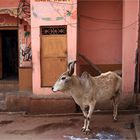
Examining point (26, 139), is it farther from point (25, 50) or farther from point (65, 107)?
point (25, 50)

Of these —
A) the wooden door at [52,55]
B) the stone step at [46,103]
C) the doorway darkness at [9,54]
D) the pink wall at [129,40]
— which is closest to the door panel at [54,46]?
the wooden door at [52,55]

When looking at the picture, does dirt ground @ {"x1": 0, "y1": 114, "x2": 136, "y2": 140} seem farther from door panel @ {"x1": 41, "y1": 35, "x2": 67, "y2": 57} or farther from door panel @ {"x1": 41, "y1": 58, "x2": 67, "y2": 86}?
door panel @ {"x1": 41, "y1": 35, "x2": 67, "y2": 57}

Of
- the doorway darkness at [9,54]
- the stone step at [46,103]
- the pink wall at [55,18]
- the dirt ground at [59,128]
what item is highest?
the pink wall at [55,18]

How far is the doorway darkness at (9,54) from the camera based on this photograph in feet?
49.1

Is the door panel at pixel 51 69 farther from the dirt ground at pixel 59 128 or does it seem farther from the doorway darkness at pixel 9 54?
the doorway darkness at pixel 9 54

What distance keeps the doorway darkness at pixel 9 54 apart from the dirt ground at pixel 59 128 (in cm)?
348

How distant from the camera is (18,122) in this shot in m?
11.1

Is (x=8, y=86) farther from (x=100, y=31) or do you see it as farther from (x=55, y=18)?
(x=100, y=31)

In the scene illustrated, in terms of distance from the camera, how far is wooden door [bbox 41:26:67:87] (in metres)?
11.8

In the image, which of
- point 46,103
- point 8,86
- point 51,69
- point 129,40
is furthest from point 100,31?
point 8,86

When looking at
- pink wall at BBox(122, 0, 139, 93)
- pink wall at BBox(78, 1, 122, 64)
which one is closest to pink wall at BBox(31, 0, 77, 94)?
pink wall at BBox(78, 1, 122, 64)

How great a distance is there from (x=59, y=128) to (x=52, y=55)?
2507mm

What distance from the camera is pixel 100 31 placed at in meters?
12.9

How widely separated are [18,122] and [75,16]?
11.3 feet
